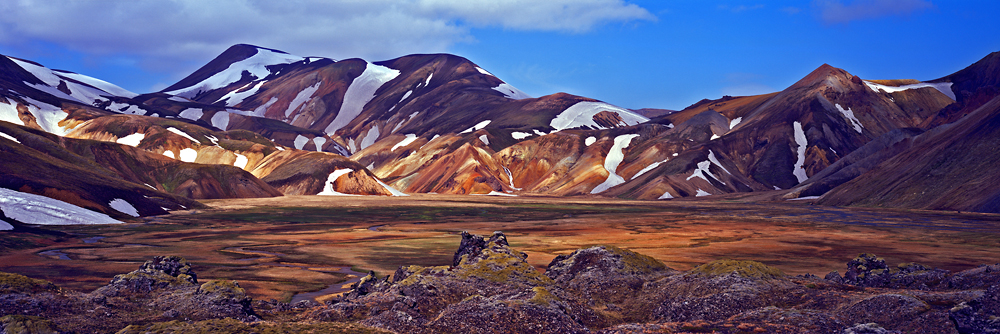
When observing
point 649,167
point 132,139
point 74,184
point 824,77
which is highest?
point 824,77

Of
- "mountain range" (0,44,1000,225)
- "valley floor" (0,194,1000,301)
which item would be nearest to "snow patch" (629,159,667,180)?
"mountain range" (0,44,1000,225)

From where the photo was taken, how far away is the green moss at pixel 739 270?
21.4m

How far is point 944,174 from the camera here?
9512 cm

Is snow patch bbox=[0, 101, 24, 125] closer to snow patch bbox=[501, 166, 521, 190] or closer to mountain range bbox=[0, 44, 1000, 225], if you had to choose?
mountain range bbox=[0, 44, 1000, 225]

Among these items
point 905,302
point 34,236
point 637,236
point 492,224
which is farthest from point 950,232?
point 34,236

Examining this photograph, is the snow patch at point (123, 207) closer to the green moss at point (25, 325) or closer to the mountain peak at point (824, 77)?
the green moss at point (25, 325)

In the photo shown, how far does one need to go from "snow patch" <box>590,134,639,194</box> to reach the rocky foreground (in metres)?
140

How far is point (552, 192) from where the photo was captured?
17100cm

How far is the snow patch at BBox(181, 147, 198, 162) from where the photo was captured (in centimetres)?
17300

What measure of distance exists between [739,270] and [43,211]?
64.0m

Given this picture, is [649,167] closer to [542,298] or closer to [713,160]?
[713,160]

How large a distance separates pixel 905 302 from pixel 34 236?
5529 centimetres

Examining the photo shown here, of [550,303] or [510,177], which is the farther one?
[510,177]

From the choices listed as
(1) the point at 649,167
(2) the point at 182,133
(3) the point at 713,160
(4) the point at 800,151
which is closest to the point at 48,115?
(2) the point at 182,133
